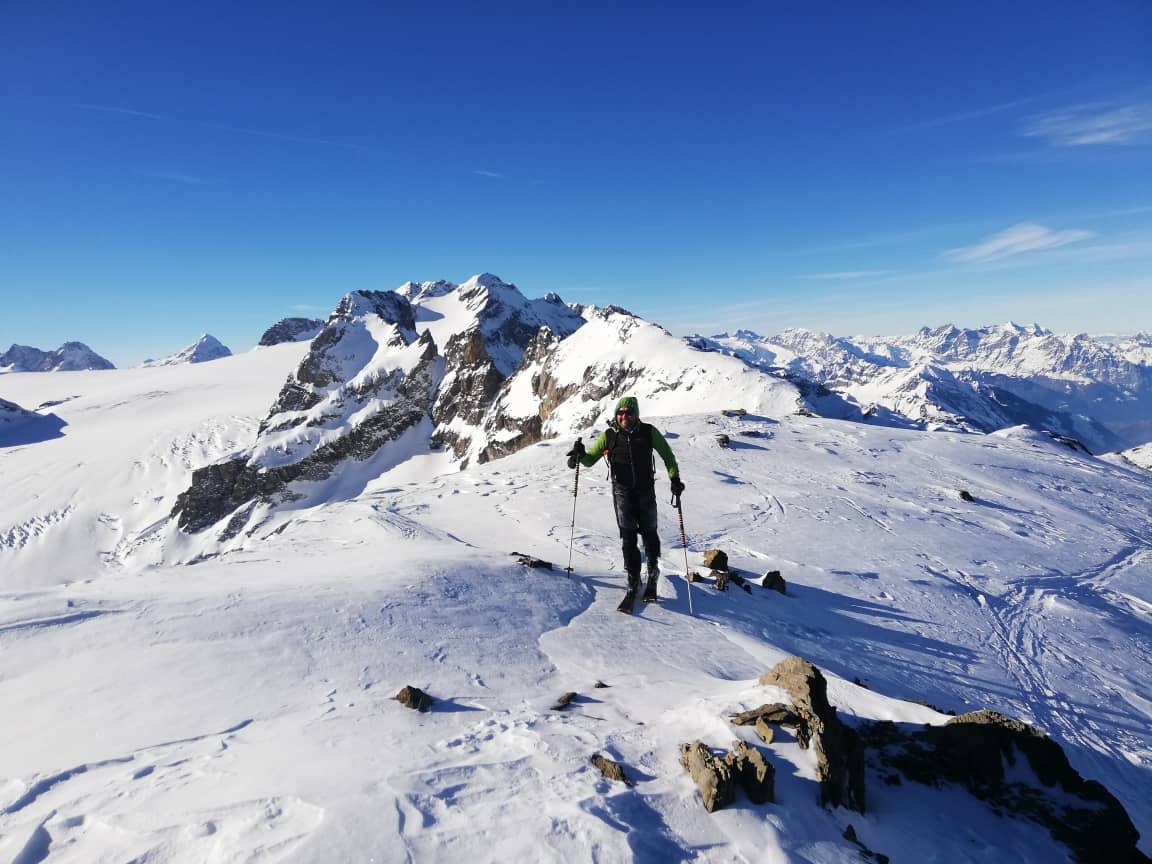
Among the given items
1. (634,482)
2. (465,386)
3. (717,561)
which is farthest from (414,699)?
(465,386)

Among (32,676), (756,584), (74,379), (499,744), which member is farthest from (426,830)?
(74,379)

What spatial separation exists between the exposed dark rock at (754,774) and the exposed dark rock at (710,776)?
0.08 meters

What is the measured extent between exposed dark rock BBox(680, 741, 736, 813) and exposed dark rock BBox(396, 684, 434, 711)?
8.22ft

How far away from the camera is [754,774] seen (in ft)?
13.6

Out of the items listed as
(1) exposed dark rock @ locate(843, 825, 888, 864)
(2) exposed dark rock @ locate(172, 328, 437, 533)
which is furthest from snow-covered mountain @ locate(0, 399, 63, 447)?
(1) exposed dark rock @ locate(843, 825, 888, 864)

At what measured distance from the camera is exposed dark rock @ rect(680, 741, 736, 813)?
3.96m

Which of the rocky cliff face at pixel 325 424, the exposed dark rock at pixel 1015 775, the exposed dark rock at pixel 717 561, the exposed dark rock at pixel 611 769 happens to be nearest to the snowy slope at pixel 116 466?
the rocky cliff face at pixel 325 424

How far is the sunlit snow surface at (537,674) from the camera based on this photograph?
12.0 feet

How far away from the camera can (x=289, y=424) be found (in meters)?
93.8

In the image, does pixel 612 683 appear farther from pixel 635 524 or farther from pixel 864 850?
pixel 635 524

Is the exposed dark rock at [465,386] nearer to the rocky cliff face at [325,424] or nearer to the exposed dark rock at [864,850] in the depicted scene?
the rocky cliff face at [325,424]

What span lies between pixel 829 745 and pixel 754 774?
792mm

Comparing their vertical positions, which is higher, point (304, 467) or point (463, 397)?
point (463, 397)

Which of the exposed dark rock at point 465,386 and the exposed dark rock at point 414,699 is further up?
the exposed dark rock at point 465,386
